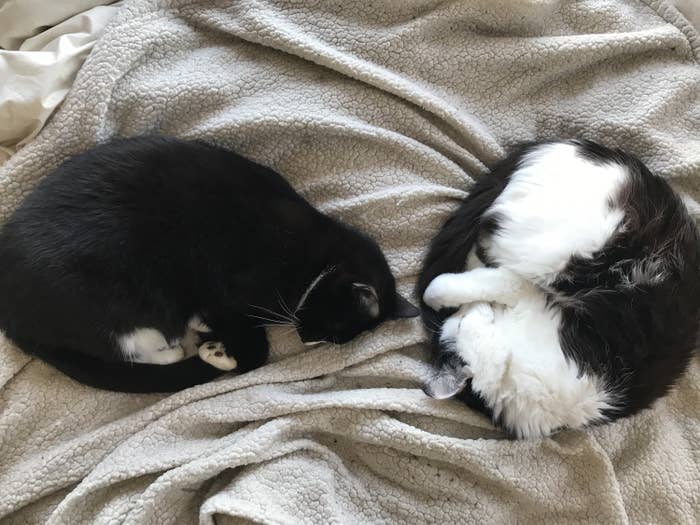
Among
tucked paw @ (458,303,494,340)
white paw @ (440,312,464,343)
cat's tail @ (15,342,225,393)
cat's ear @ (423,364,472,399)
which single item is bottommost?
cat's ear @ (423,364,472,399)

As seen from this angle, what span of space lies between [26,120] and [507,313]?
1137 millimetres

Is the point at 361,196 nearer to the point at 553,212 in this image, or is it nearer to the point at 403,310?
the point at 403,310

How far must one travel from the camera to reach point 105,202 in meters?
1.28

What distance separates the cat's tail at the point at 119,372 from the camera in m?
1.36

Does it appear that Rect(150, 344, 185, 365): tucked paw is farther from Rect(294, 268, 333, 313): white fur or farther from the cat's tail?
Rect(294, 268, 333, 313): white fur

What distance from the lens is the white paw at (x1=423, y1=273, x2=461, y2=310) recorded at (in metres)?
1.41

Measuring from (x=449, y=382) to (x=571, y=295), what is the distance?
31cm

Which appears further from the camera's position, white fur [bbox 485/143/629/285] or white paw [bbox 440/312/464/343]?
white paw [bbox 440/312/464/343]

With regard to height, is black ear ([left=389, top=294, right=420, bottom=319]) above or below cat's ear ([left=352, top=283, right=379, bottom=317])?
below

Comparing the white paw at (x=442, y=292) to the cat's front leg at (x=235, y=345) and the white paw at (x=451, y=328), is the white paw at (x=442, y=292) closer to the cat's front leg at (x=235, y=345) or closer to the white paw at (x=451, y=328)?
the white paw at (x=451, y=328)

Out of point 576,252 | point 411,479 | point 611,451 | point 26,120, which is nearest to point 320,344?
point 411,479

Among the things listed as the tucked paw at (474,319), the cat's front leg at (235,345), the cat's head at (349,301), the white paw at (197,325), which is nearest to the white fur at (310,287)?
the cat's head at (349,301)

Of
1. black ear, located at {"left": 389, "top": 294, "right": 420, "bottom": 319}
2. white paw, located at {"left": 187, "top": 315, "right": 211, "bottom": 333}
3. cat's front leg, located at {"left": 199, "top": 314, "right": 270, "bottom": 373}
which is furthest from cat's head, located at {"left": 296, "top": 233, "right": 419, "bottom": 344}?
white paw, located at {"left": 187, "top": 315, "right": 211, "bottom": 333}

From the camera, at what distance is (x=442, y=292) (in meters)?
1.41
